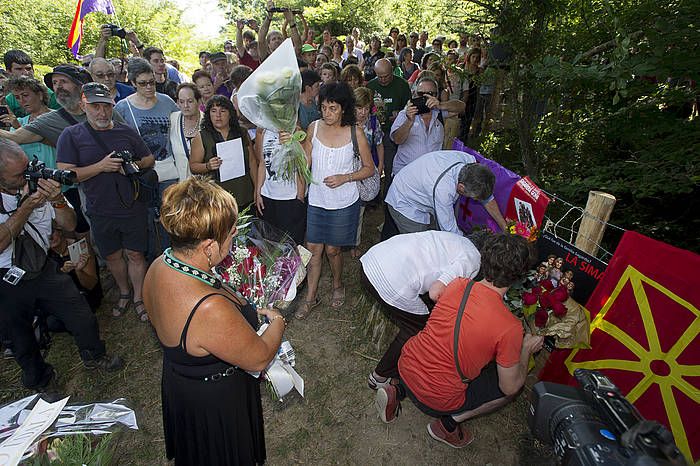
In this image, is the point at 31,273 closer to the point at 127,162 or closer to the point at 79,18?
the point at 127,162

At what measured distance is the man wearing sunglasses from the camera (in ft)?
14.5

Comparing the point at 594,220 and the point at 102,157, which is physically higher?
the point at 594,220

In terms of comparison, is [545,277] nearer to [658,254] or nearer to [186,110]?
[658,254]

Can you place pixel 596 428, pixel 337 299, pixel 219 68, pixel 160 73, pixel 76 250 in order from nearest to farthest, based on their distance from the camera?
pixel 596 428 < pixel 76 250 < pixel 337 299 < pixel 160 73 < pixel 219 68

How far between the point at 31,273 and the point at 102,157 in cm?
114

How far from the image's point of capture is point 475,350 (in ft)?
7.00

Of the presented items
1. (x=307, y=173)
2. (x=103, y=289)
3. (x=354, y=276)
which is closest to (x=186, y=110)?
(x=307, y=173)

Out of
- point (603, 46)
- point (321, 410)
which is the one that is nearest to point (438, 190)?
point (603, 46)

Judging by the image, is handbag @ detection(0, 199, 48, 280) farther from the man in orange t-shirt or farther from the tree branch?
the tree branch

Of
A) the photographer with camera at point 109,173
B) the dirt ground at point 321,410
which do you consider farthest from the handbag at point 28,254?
the dirt ground at point 321,410

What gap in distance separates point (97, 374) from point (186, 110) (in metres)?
2.56

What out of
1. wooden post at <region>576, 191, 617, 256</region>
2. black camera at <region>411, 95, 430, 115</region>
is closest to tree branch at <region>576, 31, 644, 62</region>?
wooden post at <region>576, 191, 617, 256</region>

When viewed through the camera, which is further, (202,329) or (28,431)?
(202,329)

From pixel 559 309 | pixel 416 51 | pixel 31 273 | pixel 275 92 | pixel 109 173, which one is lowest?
pixel 31 273
